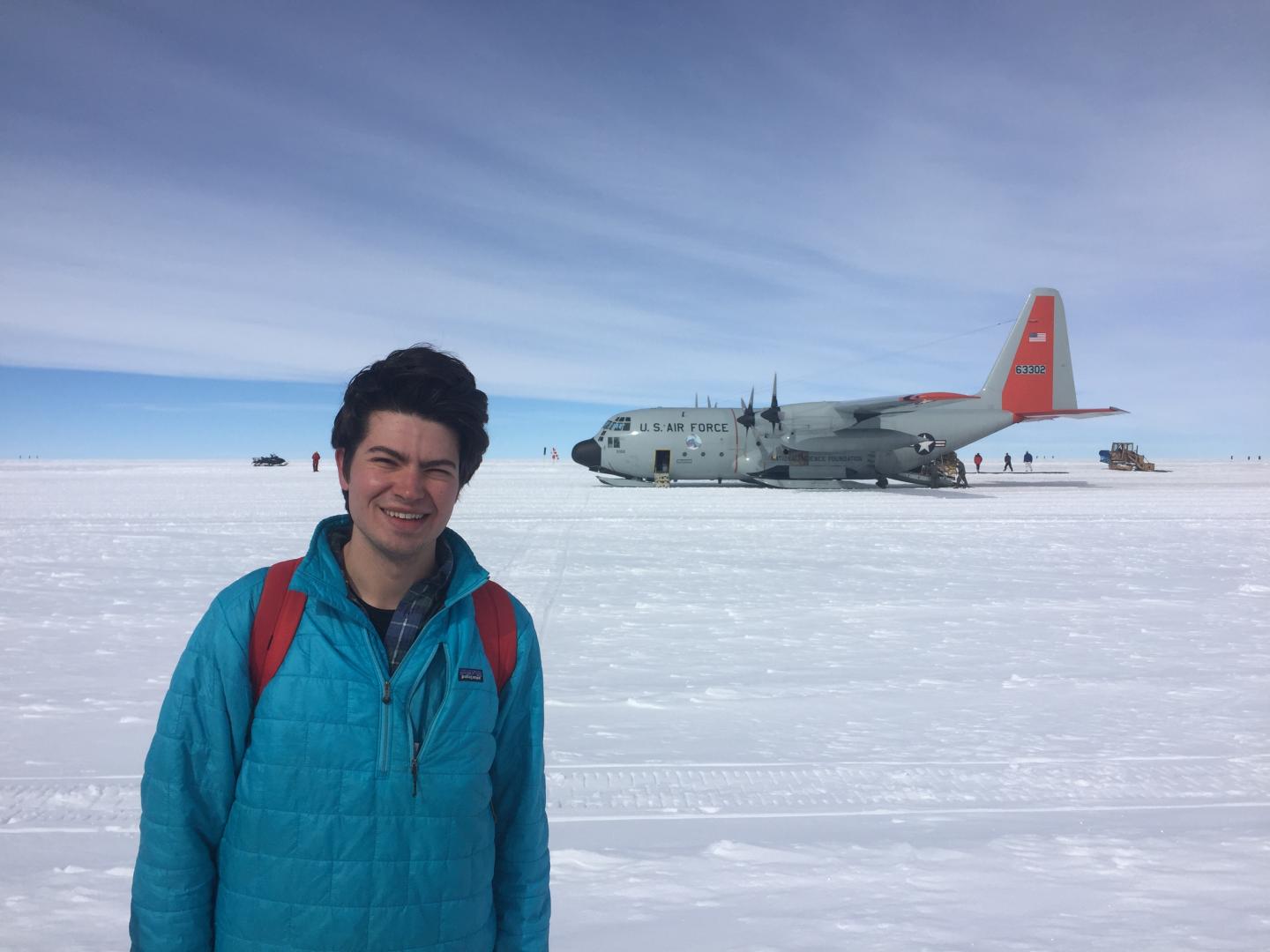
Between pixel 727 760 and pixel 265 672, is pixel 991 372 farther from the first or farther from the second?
pixel 265 672

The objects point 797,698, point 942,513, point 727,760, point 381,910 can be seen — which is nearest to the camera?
point 381,910

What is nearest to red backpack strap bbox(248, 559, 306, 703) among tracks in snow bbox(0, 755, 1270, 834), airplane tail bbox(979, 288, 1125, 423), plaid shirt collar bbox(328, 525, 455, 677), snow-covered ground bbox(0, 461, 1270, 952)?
plaid shirt collar bbox(328, 525, 455, 677)

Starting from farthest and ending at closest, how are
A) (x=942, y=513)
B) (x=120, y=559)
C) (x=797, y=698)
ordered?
1. (x=942, y=513)
2. (x=120, y=559)
3. (x=797, y=698)

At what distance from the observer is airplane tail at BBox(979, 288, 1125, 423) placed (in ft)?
99.2

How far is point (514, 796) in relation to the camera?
6.30 ft

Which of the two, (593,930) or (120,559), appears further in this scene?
(120,559)

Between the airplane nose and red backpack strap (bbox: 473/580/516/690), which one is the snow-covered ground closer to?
red backpack strap (bbox: 473/580/516/690)

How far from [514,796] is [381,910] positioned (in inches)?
14.5

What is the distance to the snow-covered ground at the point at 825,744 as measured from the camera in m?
2.98

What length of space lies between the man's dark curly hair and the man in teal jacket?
1cm

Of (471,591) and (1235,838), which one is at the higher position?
(471,591)

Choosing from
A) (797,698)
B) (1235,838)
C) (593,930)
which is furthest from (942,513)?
(593,930)

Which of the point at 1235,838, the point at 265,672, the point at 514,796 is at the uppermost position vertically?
the point at 265,672

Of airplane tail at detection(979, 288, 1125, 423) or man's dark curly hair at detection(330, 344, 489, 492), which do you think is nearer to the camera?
man's dark curly hair at detection(330, 344, 489, 492)
